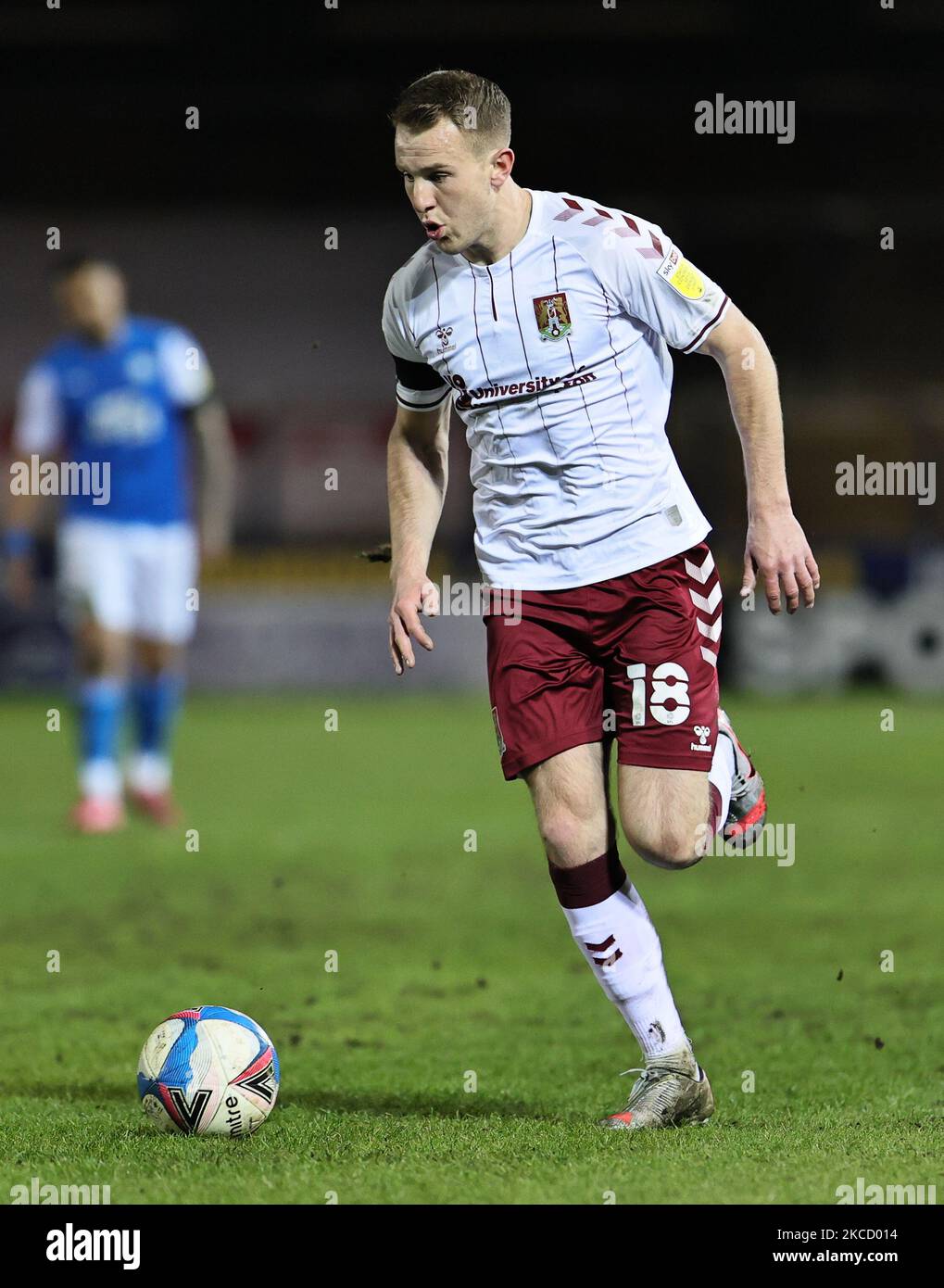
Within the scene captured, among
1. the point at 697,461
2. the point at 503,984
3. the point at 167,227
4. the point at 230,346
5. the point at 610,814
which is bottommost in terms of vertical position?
the point at 503,984

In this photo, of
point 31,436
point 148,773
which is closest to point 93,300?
point 31,436

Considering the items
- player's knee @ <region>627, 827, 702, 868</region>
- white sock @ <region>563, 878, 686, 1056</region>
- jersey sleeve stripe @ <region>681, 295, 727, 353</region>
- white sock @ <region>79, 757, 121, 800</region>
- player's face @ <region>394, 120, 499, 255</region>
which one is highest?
player's face @ <region>394, 120, 499, 255</region>

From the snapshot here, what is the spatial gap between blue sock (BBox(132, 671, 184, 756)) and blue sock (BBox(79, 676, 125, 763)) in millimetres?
171

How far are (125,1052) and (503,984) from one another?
145 centimetres

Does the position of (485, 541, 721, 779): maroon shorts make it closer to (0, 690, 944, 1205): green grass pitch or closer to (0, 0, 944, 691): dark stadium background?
(0, 690, 944, 1205): green grass pitch

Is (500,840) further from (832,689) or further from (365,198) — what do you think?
(365,198)

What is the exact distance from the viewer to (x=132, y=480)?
32.4ft

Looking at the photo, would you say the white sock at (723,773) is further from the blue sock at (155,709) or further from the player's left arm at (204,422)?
the player's left arm at (204,422)

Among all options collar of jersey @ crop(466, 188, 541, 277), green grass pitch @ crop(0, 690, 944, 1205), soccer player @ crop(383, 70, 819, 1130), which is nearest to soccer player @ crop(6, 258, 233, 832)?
green grass pitch @ crop(0, 690, 944, 1205)

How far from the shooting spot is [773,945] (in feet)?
21.9

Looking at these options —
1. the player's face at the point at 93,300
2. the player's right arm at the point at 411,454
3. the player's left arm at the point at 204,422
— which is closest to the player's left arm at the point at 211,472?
the player's left arm at the point at 204,422

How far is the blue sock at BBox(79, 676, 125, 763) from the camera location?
30.5 ft

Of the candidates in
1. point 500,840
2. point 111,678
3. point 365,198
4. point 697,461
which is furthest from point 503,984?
point 365,198

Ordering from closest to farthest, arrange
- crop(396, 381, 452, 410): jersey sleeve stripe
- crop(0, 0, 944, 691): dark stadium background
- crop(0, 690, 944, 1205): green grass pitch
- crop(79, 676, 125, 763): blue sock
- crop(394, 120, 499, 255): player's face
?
crop(0, 690, 944, 1205): green grass pitch, crop(394, 120, 499, 255): player's face, crop(396, 381, 452, 410): jersey sleeve stripe, crop(79, 676, 125, 763): blue sock, crop(0, 0, 944, 691): dark stadium background
